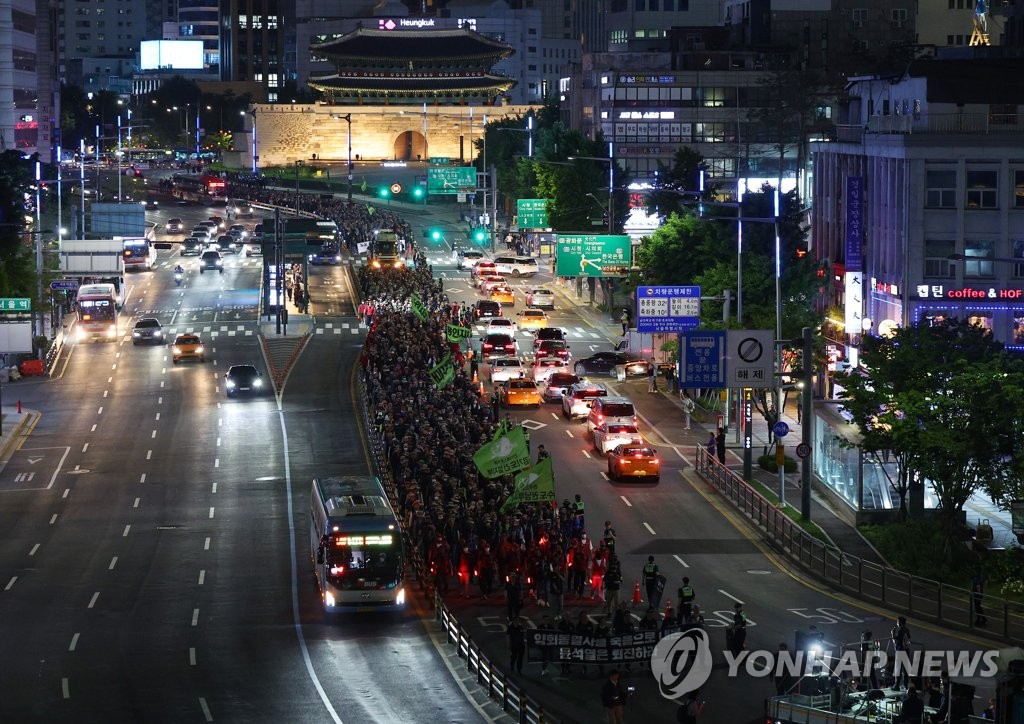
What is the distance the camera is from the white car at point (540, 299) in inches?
4131

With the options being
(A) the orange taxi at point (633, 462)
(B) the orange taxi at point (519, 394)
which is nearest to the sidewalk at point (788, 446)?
(A) the orange taxi at point (633, 462)

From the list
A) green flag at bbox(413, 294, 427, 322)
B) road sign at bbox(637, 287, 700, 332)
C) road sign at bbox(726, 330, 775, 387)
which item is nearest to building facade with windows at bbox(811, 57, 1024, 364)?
road sign at bbox(637, 287, 700, 332)

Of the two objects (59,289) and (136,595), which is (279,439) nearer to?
(136,595)

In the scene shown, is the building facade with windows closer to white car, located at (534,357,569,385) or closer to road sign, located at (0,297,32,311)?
white car, located at (534,357,569,385)

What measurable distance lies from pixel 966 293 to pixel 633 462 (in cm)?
2396

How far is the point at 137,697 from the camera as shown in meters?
33.7

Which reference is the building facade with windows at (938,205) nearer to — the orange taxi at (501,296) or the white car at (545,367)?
the white car at (545,367)

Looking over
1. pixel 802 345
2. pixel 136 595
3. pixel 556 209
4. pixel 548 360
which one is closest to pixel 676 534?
pixel 802 345

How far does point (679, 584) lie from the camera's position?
4394 centimetres

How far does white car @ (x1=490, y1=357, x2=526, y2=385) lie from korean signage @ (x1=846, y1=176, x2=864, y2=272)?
1616cm

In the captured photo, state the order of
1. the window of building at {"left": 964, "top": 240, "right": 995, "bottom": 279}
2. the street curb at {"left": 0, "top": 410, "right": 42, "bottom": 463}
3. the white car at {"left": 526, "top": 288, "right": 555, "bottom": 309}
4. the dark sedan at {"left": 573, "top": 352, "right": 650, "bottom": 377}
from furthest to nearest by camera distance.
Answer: the white car at {"left": 526, "top": 288, "right": 555, "bottom": 309}, the dark sedan at {"left": 573, "top": 352, "right": 650, "bottom": 377}, the window of building at {"left": 964, "top": 240, "right": 995, "bottom": 279}, the street curb at {"left": 0, "top": 410, "right": 42, "bottom": 463}

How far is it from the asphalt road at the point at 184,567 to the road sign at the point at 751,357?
42.4ft

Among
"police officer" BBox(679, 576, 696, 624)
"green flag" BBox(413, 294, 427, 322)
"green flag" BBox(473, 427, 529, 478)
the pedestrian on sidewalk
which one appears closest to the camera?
"police officer" BBox(679, 576, 696, 624)

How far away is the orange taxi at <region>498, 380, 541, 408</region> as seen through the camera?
71.6 meters
